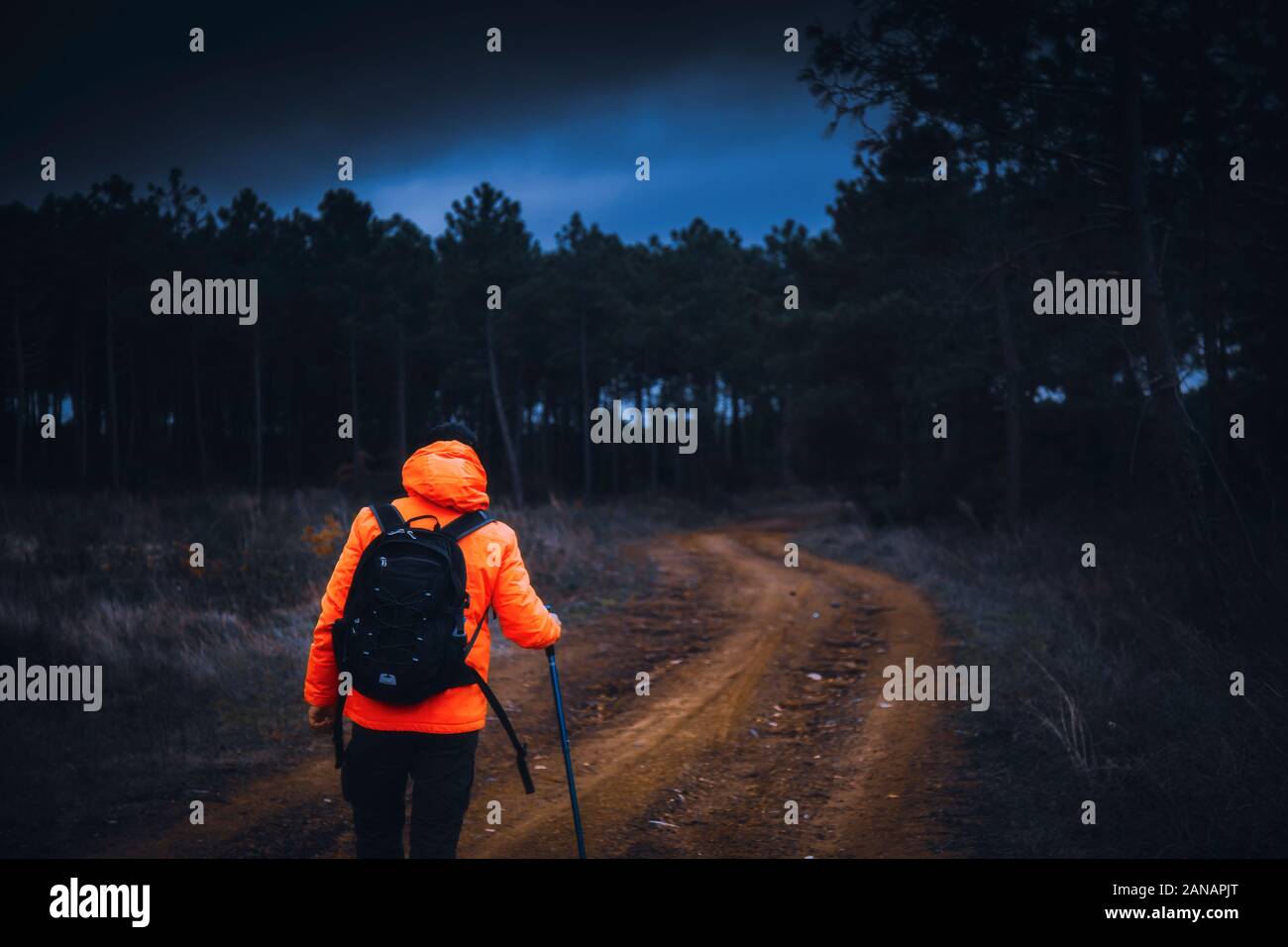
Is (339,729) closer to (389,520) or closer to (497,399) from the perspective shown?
(389,520)

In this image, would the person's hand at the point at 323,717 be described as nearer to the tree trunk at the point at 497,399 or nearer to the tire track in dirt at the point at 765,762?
the tire track in dirt at the point at 765,762

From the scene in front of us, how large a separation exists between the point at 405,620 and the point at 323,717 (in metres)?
0.82

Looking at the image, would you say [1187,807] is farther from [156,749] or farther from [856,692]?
[156,749]

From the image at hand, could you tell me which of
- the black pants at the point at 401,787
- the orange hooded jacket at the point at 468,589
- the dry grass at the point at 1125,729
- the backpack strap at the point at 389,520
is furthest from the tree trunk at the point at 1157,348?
the backpack strap at the point at 389,520

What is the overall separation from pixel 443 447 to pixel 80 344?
4770cm

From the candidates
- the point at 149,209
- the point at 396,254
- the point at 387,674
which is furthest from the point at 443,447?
the point at 149,209

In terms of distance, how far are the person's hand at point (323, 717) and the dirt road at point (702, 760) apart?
5.49ft

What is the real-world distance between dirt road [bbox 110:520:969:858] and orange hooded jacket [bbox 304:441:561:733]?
6.34 feet

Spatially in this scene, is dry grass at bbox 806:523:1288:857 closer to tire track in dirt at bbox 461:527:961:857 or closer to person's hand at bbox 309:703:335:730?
tire track in dirt at bbox 461:527:961:857

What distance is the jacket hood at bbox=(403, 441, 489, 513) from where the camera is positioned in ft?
11.5

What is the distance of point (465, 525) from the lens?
3.53m

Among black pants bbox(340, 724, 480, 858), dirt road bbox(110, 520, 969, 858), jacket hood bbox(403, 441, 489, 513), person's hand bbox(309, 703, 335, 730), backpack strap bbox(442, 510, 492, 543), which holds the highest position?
jacket hood bbox(403, 441, 489, 513)

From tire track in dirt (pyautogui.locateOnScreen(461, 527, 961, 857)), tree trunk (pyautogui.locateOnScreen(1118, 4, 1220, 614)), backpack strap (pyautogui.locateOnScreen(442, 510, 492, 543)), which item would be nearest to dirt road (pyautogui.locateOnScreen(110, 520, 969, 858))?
tire track in dirt (pyautogui.locateOnScreen(461, 527, 961, 857))

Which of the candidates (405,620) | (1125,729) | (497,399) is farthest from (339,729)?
(497,399)
